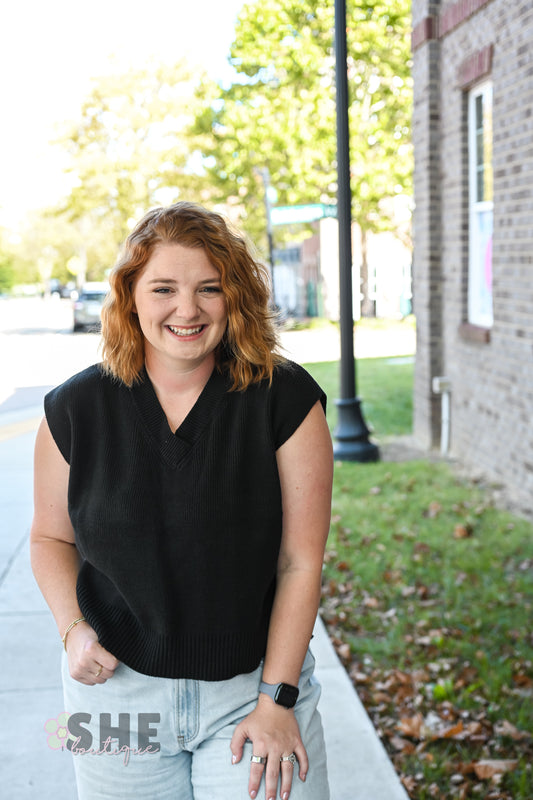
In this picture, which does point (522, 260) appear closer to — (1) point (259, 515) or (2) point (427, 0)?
(2) point (427, 0)

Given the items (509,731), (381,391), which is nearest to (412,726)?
(509,731)

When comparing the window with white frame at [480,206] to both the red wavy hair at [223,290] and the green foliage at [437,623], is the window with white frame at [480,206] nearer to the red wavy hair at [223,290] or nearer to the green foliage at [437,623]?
the green foliage at [437,623]

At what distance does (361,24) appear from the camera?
839 inches

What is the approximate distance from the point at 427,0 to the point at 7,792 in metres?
7.60

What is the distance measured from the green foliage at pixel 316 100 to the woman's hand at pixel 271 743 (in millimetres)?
21173

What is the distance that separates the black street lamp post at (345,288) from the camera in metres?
8.39

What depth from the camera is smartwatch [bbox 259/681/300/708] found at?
6.15 ft

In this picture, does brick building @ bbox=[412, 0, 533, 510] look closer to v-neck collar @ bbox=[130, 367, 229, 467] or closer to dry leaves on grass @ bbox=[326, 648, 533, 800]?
dry leaves on grass @ bbox=[326, 648, 533, 800]

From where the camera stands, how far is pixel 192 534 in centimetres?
187

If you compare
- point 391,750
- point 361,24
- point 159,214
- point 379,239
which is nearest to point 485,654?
point 391,750

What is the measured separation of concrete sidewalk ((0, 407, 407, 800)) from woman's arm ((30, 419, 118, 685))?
1460 millimetres

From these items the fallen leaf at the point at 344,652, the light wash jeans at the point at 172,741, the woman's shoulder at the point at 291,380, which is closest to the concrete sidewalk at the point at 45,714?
the fallen leaf at the point at 344,652

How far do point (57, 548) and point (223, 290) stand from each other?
2.33 feet

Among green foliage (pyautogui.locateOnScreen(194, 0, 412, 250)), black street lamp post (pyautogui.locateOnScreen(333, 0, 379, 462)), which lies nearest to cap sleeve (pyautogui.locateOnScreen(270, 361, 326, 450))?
black street lamp post (pyautogui.locateOnScreen(333, 0, 379, 462))
